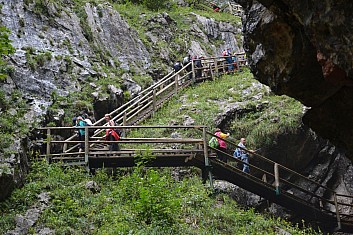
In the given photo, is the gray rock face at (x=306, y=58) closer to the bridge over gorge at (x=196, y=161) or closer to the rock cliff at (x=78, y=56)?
the bridge over gorge at (x=196, y=161)

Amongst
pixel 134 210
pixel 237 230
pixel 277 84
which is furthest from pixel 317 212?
pixel 277 84

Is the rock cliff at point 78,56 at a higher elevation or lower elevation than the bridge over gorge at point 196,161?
higher

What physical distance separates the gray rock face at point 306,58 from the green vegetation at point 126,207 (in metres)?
4.19

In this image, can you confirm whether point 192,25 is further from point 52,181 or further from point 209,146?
point 52,181

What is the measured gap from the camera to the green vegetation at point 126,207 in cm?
1116

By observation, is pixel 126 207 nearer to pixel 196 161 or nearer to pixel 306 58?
pixel 196 161

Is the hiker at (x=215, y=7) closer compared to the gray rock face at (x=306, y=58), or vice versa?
the gray rock face at (x=306, y=58)

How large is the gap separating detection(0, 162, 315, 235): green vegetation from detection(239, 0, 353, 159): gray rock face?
165 inches

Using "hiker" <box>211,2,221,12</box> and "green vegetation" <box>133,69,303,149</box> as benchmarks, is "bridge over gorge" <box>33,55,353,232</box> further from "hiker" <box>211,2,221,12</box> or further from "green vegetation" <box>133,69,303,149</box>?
"hiker" <box>211,2,221,12</box>

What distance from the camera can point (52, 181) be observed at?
13.0 meters

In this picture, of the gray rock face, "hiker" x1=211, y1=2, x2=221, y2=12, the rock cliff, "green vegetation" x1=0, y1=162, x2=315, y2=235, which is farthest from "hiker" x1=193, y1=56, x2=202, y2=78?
"hiker" x1=211, y1=2, x2=221, y2=12

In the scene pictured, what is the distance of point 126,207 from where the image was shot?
12039 millimetres

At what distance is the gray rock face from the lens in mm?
6570

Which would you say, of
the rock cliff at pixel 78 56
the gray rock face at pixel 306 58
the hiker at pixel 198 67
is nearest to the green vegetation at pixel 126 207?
the rock cliff at pixel 78 56
